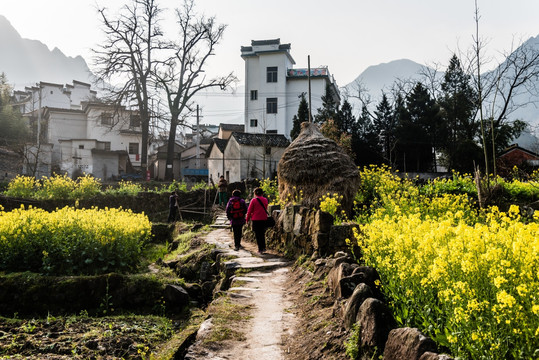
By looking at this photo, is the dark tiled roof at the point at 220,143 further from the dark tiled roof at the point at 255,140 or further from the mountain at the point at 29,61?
the mountain at the point at 29,61

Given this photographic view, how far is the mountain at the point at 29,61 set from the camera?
564 ft

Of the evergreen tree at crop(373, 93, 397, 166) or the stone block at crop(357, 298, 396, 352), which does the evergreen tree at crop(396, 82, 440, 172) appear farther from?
the stone block at crop(357, 298, 396, 352)

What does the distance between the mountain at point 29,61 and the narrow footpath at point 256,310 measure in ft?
569

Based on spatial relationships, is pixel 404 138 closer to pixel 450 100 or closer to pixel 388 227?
pixel 450 100

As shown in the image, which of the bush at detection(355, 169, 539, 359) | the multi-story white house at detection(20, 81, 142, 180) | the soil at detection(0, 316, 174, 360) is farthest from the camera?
the multi-story white house at detection(20, 81, 142, 180)

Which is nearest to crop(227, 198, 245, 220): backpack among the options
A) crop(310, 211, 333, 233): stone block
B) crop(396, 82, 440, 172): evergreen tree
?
crop(310, 211, 333, 233): stone block

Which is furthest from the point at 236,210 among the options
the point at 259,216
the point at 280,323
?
the point at 280,323

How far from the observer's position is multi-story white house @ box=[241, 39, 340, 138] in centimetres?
4525

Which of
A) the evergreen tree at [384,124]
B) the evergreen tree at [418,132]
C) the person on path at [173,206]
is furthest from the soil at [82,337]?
the evergreen tree at [384,124]

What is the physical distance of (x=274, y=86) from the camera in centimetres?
4547

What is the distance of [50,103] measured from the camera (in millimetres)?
54281

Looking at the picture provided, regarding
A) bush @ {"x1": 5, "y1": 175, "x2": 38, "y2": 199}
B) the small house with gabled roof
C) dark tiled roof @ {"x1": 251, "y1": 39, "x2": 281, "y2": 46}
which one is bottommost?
bush @ {"x1": 5, "y1": 175, "x2": 38, "y2": 199}

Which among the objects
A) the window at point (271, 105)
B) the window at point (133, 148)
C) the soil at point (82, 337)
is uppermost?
the window at point (271, 105)

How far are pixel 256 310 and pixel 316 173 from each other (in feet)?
17.5
